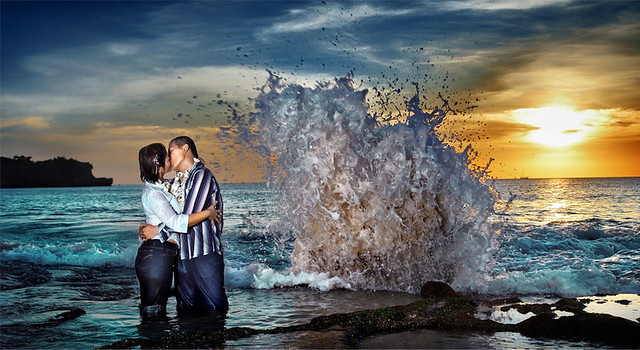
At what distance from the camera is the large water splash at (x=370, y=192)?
8500mm

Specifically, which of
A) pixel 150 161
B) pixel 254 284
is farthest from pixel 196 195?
pixel 254 284

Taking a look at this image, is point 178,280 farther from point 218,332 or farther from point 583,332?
point 583,332

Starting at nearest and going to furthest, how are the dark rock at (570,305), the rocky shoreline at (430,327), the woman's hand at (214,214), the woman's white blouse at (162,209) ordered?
the rocky shoreline at (430,327) < the woman's white blouse at (162,209) < the woman's hand at (214,214) < the dark rock at (570,305)

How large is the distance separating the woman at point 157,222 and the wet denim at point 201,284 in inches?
6.8

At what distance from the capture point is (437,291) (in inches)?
281

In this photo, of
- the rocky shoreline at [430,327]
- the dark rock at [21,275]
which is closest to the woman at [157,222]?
the rocky shoreline at [430,327]

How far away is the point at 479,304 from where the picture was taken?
6.44 m

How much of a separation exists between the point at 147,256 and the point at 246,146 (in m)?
3.91

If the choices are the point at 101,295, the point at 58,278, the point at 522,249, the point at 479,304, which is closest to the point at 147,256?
the point at 101,295

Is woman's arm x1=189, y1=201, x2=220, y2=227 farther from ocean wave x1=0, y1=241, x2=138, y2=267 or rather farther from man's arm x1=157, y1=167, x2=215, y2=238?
ocean wave x1=0, y1=241, x2=138, y2=267

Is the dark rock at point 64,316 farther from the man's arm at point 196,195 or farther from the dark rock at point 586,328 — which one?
the dark rock at point 586,328

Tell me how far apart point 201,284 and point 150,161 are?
1452 millimetres

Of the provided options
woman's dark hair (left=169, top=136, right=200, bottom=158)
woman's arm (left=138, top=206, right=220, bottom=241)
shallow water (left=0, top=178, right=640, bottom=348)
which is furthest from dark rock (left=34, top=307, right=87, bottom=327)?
woman's dark hair (left=169, top=136, right=200, bottom=158)

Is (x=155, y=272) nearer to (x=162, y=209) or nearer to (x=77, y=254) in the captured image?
(x=162, y=209)
